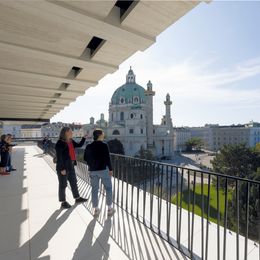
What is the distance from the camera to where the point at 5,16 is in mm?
3709

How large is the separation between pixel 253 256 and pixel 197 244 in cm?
71

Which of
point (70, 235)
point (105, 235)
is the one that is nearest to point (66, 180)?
point (70, 235)

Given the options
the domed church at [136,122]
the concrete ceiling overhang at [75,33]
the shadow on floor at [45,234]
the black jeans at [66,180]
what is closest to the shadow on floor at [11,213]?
the shadow on floor at [45,234]

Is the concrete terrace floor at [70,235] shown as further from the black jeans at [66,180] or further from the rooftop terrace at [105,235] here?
the black jeans at [66,180]

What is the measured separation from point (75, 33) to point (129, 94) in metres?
74.3

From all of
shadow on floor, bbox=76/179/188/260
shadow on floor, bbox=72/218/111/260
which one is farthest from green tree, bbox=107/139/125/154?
shadow on floor, bbox=72/218/111/260

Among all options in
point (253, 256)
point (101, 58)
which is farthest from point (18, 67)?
point (253, 256)

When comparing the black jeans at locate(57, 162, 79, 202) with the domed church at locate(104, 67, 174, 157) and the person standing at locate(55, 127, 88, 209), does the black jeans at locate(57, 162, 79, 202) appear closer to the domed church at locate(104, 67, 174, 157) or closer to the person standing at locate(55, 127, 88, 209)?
the person standing at locate(55, 127, 88, 209)

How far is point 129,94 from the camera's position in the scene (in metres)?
77.8

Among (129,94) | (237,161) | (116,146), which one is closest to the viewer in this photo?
(237,161)

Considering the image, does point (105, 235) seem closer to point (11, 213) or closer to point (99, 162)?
point (99, 162)

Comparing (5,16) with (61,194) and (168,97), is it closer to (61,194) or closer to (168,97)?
(61,194)

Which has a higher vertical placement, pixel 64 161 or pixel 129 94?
pixel 129 94

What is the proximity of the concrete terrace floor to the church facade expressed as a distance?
64.9 meters
